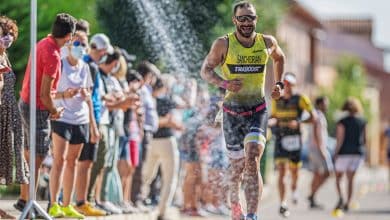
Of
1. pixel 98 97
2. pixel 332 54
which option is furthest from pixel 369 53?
pixel 98 97

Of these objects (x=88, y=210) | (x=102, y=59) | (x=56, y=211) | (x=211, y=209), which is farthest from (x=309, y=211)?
(x=56, y=211)

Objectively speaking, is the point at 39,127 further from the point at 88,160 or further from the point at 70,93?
the point at 88,160

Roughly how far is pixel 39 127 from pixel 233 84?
1956 millimetres

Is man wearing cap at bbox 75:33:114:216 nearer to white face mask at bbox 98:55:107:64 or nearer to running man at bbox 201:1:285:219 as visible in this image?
white face mask at bbox 98:55:107:64

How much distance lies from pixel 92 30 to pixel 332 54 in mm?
91301

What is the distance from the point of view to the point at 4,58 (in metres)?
11.9

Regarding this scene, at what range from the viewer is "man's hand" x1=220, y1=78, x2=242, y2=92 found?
11.7 meters

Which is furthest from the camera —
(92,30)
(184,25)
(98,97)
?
(92,30)

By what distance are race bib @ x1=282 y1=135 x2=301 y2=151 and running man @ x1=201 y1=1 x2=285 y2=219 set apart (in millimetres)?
7578

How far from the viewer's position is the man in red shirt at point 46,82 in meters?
12.4

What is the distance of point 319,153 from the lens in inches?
918

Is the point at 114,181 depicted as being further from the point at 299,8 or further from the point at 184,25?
the point at 299,8

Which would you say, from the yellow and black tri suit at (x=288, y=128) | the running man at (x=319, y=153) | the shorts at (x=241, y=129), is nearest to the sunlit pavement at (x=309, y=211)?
the running man at (x=319, y=153)

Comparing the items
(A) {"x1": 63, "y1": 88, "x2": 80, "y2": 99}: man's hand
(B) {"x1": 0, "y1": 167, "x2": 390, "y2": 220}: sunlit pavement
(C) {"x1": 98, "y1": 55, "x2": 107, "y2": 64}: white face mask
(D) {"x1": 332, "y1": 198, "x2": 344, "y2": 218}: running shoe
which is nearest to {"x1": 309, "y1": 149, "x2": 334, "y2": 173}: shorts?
(B) {"x1": 0, "y1": 167, "x2": 390, "y2": 220}: sunlit pavement
